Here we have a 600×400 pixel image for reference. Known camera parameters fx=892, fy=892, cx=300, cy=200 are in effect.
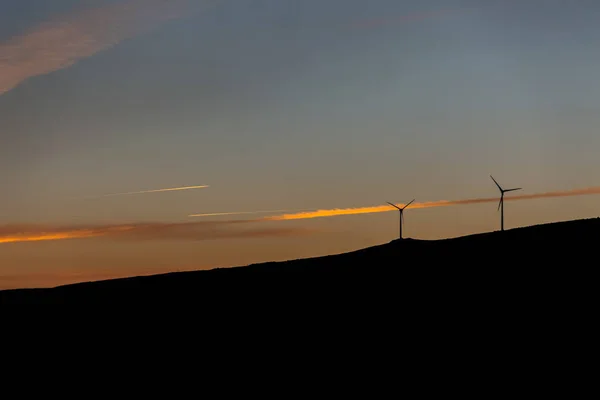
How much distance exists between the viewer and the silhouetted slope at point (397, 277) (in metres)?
76.4

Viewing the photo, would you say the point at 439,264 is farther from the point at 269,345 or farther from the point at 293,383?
the point at 293,383

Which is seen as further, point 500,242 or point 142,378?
point 500,242

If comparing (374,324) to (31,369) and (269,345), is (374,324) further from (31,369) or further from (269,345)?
(31,369)

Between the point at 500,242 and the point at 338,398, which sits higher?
the point at 500,242

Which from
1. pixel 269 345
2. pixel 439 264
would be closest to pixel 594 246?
pixel 439 264

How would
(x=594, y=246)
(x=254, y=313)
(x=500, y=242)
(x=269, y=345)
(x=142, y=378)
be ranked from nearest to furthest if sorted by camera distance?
(x=142, y=378), (x=269, y=345), (x=254, y=313), (x=594, y=246), (x=500, y=242)

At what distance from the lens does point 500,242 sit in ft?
330

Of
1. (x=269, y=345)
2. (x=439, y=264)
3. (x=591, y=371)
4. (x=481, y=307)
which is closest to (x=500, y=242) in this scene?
(x=439, y=264)

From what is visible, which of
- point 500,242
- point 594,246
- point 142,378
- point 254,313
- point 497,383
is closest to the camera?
point 497,383

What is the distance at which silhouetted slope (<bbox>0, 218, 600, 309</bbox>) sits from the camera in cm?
7638

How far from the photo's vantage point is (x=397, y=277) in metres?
86.2

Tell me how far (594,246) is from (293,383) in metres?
42.5

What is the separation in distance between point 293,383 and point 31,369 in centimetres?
2398

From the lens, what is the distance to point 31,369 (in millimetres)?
68250
